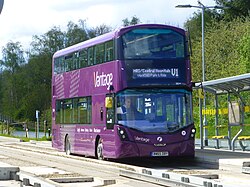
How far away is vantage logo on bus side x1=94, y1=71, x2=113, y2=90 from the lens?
2210cm

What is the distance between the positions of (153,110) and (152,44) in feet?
7.07

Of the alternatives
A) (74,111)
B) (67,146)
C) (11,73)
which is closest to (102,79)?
(74,111)

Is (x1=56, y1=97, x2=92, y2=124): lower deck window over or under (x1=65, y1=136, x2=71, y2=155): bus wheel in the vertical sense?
over

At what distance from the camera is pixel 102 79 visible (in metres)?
22.9

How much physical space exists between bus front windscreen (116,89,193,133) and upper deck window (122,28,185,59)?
117 centimetres

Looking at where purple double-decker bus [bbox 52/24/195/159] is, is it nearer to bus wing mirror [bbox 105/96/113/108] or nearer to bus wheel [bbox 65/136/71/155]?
bus wing mirror [bbox 105/96/113/108]

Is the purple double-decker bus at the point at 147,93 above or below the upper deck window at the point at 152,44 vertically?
below

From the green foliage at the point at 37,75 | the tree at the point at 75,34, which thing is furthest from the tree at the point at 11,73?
the tree at the point at 75,34

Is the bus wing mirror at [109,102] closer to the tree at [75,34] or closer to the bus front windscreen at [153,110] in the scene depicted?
the bus front windscreen at [153,110]

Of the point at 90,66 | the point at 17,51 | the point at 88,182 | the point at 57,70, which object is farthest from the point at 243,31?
the point at 17,51

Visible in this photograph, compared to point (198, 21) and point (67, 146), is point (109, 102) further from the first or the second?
point (198, 21)

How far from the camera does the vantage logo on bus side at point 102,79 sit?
72.5 ft

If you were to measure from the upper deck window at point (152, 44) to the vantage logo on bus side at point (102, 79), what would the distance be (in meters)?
1.11

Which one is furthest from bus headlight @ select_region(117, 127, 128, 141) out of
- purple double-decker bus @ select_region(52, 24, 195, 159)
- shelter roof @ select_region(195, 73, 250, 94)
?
shelter roof @ select_region(195, 73, 250, 94)
